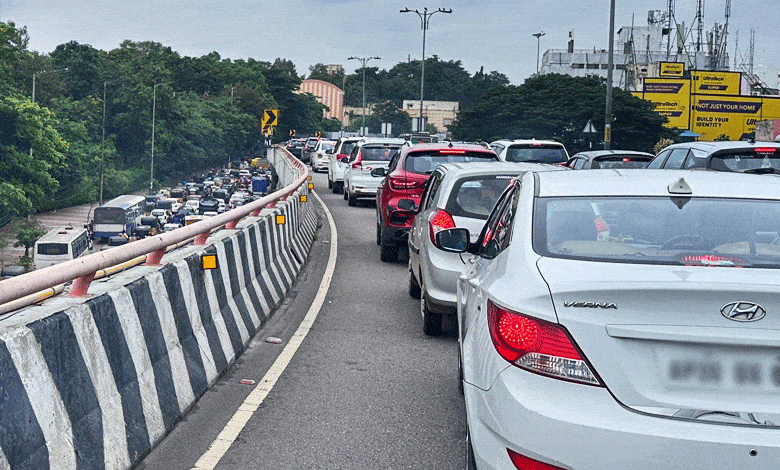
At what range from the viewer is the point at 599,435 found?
3975 millimetres

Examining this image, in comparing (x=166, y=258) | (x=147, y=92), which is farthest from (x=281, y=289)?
(x=147, y=92)

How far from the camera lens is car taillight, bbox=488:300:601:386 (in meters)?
4.07

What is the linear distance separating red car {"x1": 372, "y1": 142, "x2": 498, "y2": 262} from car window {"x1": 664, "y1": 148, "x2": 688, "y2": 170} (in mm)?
3030

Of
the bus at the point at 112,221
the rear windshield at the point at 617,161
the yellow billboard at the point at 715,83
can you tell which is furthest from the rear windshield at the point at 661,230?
the yellow billboard at the point at 715,83

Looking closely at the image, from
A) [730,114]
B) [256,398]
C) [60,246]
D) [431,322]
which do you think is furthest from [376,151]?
[730,114]

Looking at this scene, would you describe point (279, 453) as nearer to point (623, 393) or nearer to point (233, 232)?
point (623, 393)

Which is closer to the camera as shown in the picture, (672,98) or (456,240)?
(456,240)

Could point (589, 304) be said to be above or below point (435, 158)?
below

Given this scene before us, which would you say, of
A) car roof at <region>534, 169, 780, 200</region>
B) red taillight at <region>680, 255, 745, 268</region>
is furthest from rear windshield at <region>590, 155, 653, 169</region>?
red taillight at <region>680, 255, 745, 268</region>

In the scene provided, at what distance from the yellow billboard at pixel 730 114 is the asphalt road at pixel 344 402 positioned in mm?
81159

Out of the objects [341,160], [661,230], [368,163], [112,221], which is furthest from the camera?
[341,160]

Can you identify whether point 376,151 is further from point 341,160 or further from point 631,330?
point 631,330

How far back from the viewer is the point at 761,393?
393cm

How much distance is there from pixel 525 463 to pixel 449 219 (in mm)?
6525
